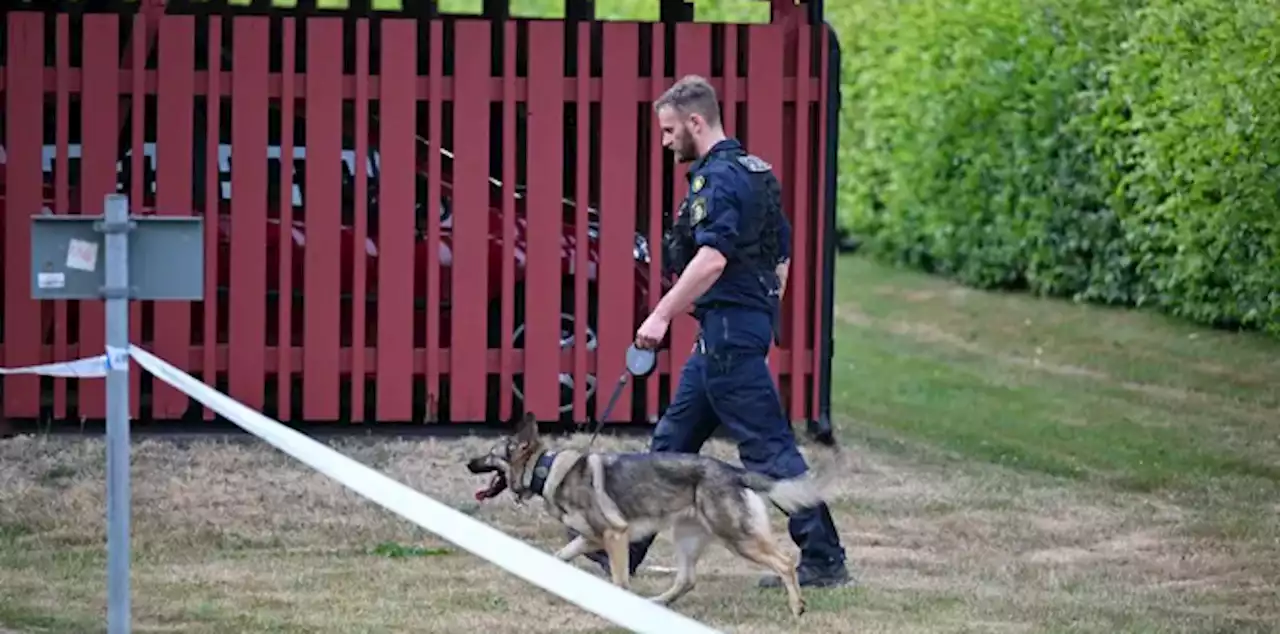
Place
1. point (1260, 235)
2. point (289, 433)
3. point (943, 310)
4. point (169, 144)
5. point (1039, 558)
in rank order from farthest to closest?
point (943, 310), point (1260, 235), point (169, 144), point (1039, 558), point (289, 433)

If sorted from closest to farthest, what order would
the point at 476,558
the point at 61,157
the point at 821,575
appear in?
1. the point at 821,575
2. the point at 476,558
3. the point at 61,157

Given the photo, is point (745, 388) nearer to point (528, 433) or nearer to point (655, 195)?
point (528, 433)

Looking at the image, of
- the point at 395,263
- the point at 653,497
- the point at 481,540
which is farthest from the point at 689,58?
the point at 481,540

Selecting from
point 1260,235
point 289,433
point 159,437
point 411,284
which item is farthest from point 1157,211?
point 289,433

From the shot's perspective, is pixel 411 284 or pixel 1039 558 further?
pixel 411 284

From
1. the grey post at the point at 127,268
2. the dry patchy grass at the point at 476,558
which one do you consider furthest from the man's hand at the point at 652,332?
the grey post at the point at 127,268

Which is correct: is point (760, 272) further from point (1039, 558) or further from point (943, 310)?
point (943, 310)

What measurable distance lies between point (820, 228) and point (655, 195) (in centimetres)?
88

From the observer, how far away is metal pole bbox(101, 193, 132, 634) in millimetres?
5820

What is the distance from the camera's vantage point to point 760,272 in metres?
7.75

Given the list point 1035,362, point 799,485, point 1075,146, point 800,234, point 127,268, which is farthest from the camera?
point 1075,146

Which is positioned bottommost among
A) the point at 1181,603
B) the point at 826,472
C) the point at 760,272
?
the point at 1181,603

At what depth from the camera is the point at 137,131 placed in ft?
35.2

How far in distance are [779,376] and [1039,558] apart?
247 centimetres
